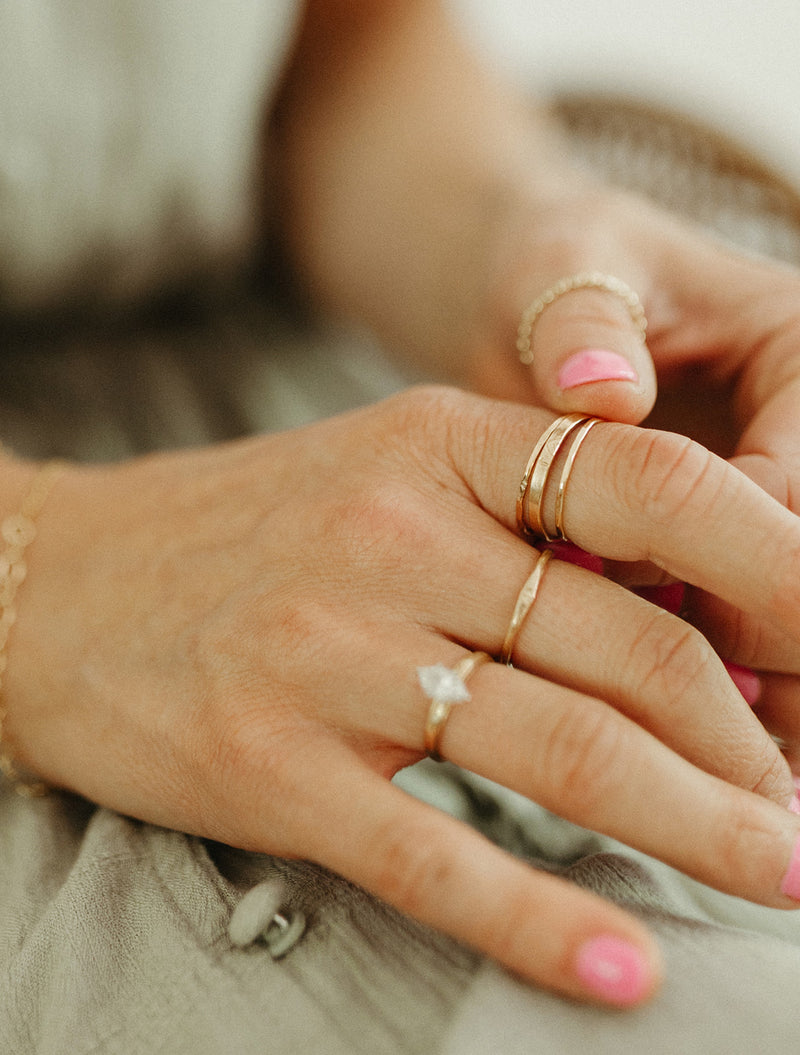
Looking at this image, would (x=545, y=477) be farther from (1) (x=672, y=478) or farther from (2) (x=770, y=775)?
(2) (x=770, y=775)

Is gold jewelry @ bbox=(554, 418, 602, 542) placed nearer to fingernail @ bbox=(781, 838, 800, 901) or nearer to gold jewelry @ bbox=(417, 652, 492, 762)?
gold jewelry @ bbox=(417, 652, 492, 762)

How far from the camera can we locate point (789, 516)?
0.50 m

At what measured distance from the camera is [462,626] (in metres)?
0.55

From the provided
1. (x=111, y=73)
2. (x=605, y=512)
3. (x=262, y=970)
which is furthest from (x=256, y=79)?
(x=262, y=970)

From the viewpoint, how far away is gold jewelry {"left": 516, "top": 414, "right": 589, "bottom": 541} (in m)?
0.56

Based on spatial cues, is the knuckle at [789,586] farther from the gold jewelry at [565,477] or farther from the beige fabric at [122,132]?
the beige fabric at [122,132]

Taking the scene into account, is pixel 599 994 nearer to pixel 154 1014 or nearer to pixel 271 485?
pixel 154 1014

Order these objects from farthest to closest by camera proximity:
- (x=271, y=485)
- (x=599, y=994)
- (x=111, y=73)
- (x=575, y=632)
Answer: (x=111, y=73) → (x=271, y=485) → (x=575, y=632) → (x=599, y=994)

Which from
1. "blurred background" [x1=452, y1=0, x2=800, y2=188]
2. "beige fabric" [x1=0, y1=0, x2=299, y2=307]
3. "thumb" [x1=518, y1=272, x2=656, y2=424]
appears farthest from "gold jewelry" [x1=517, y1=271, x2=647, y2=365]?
"blurred background" [x1=452, y1=0, x2=800, y2=188]

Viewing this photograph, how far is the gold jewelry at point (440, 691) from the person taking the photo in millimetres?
512

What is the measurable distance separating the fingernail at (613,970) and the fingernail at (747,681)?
267 millimetres

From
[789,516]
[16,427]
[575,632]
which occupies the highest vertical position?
[789,516]

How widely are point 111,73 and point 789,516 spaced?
90 centimetres

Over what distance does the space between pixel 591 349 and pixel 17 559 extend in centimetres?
A: 54
